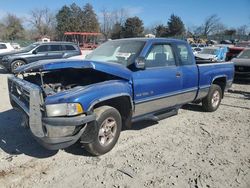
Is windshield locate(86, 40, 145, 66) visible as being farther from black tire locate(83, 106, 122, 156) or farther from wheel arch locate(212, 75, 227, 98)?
wheel arch locate(212, 75, 227, 98)

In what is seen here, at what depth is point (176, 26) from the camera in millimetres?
72062

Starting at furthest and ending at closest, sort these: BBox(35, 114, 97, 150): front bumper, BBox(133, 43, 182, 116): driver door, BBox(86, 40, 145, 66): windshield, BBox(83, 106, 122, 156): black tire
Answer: BBox(86, 40, 145, 66): windshield < BBox(133, 43, 182, 116): driver door < BBox(83, 106, 122, 156): black tire < BBox(35, 114, 97, 150): front bumper

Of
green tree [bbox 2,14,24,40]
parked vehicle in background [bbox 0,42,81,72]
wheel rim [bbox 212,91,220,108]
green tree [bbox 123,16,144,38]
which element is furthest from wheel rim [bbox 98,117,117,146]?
green tree [bbox 2,14,24,40]

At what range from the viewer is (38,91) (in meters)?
3.81

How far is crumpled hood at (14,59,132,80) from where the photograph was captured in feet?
13.0

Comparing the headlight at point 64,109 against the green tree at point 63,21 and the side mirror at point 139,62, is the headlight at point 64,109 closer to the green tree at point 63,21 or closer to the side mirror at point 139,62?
the side mirror at point 139,62

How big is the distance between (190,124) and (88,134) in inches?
114

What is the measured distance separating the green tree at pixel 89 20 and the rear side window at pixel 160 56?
6971 cm

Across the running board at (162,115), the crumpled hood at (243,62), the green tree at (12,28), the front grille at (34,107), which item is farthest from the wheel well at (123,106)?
the green tree at (12,28)

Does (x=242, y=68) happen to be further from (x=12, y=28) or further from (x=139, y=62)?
(x=12, y=28)

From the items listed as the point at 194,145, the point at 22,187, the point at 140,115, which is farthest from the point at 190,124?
the point at 22,187

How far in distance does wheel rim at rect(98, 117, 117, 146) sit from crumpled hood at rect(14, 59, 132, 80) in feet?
2.47

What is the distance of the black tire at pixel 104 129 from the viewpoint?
13.9 ft

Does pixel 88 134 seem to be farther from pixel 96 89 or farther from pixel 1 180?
pixel 1 180
